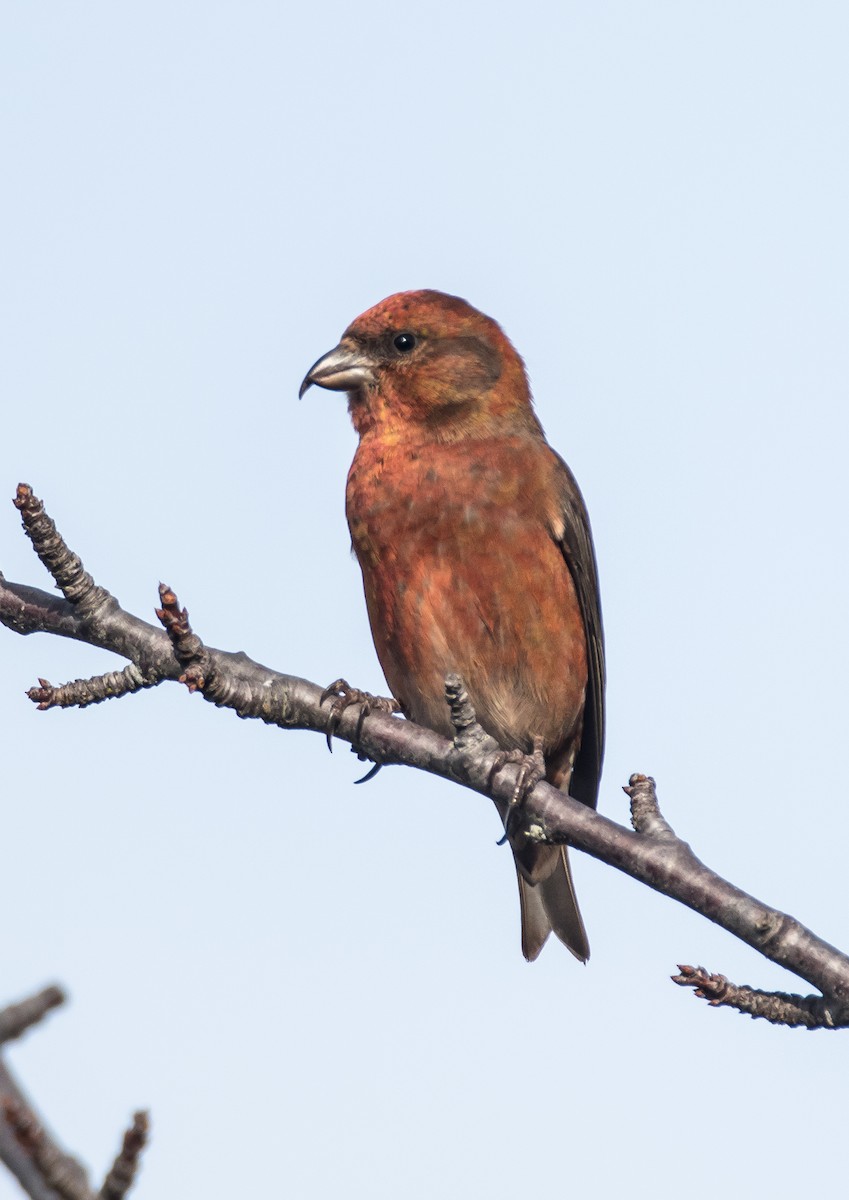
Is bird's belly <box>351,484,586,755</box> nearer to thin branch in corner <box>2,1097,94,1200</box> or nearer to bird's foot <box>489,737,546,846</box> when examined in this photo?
bird's foot <box>489,737,546,846</box>

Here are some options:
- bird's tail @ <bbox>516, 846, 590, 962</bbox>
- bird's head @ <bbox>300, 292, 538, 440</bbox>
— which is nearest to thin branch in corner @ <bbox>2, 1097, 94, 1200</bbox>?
bird's head @ <bbox>300, 292, 538, 440</bbox>

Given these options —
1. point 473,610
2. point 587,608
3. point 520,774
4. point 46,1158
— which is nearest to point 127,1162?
point 46,1158

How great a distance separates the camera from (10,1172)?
5.19 ft

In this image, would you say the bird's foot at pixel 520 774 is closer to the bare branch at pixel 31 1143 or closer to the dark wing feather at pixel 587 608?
the dark wing feather at pixel 587 608

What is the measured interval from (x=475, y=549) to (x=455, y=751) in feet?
4.43

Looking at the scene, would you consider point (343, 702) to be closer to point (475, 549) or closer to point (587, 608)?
point (475, 549)

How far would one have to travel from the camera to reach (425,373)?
6.21 m

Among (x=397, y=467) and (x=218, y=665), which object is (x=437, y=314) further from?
(x=218, y=665)

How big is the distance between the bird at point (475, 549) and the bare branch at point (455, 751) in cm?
71

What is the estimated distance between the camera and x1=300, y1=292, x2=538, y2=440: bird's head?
20.0 feet

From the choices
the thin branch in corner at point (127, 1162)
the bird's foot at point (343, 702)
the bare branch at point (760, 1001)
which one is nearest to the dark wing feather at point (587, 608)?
the bird's foot at point (343, 702)

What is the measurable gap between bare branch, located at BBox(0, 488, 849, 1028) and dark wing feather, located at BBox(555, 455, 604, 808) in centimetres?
153

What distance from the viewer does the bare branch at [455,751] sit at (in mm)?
3775

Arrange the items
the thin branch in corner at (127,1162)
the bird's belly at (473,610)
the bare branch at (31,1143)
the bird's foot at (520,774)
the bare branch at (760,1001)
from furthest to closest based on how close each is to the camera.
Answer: the bird's belly at (473,610) < the bird's foot at (520,774) < the bare branch at (760,1001) < the thin branch in corner at (127,1162) < the bare branch at (31,1143)
